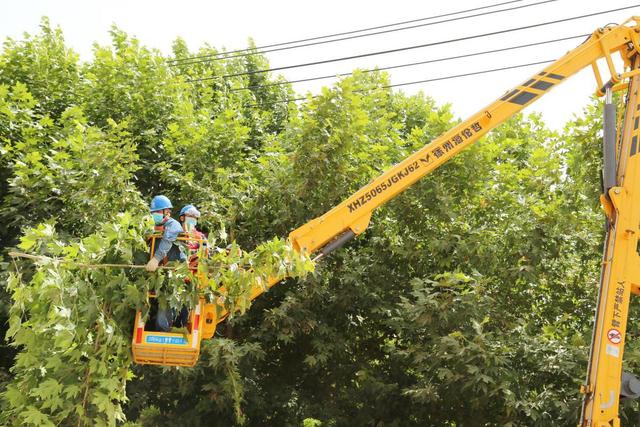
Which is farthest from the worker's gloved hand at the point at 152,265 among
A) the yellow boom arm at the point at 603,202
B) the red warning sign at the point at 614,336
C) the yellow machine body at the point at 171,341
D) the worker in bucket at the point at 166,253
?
the red warning sign at the point at 614,336

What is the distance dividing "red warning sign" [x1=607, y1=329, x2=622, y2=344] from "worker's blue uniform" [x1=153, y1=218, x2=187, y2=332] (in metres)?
4.70

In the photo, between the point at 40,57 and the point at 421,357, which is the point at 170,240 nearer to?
the point at 421,357

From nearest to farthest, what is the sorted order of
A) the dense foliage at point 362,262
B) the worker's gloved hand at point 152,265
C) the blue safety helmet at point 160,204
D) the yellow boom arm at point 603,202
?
the worker's gloved hand at point 152,265 < the blue safety helmet at point 160,204 < the yellow boom arm at point 603,202 < the dense foliage at point 362,262

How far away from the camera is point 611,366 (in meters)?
8.18

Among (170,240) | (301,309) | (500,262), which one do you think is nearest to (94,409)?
(170,240)

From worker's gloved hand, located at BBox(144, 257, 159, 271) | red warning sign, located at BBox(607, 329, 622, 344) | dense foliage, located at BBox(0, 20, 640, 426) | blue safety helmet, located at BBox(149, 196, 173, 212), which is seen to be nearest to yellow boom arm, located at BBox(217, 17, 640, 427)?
red warning sign, located at BBox(607, 329, 622, 344)

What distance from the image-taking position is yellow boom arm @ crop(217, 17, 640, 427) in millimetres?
8180

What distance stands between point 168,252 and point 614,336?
4931 millimetres

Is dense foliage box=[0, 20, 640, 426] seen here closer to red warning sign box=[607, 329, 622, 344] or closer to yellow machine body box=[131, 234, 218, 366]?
red warning sign box=[607, 329, 622, 344]

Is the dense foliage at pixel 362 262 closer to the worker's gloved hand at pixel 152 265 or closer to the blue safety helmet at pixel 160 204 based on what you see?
the blue safety helmet at pixel 160 204

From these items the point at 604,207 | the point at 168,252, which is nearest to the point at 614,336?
the point at 604,207

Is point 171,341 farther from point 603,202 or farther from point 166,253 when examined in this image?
point 603,202

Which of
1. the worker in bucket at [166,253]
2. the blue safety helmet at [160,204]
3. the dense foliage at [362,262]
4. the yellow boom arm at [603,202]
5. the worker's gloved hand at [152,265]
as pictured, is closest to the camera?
the worker's gloved hand at [152,265]

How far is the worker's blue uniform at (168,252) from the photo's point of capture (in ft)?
24.8
